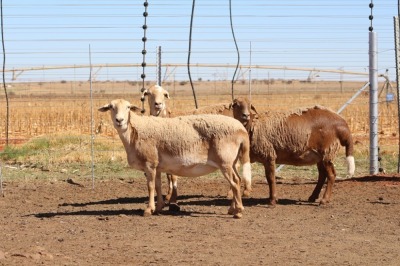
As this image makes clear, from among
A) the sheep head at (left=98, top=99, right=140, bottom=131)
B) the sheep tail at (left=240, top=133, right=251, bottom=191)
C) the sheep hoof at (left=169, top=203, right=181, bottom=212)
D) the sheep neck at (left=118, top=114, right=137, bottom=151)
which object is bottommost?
the sheep hoof at (left=169, top=203, right=181, bottom=212)

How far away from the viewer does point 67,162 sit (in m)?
20.3

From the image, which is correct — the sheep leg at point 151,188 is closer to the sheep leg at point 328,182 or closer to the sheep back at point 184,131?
the sheep back at point 184,131

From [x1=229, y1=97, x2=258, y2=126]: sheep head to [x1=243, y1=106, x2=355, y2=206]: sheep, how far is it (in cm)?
6

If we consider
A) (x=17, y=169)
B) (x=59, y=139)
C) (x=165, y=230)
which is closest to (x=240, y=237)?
(x=165, y=230)

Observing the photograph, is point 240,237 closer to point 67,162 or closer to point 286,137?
point 286,137

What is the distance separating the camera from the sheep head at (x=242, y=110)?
14.7 m

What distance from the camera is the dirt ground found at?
33.0ft

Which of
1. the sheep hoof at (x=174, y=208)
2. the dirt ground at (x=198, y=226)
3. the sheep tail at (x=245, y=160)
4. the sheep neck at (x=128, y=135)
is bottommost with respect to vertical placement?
the dirt ground at (x=198, y=226)

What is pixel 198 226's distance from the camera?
12188 millimetres

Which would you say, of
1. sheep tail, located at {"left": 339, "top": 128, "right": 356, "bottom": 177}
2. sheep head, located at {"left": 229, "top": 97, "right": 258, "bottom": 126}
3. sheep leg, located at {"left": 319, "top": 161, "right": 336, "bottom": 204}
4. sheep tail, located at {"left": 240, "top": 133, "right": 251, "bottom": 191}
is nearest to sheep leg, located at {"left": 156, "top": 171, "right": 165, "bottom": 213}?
sheep tail, located at {"left": 240, "top": 133, "right": 251, "bottom": 191}

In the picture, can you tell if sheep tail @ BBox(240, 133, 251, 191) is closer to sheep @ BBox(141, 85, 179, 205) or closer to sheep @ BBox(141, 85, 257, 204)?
sheep @ BBox(141, 85, 257, 204)

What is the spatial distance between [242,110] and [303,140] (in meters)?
1.15

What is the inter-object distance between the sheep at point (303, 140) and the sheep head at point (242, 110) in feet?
0.19

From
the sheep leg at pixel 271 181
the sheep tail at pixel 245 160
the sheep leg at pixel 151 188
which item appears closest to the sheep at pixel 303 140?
the sheep leg at pixel 271 181
